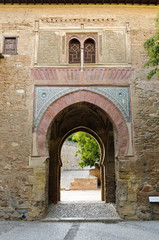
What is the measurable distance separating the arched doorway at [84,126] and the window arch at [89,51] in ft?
4.22

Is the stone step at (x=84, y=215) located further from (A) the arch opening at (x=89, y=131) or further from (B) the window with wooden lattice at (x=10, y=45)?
(B) the window with wooden lattice at (x=10, y=45)

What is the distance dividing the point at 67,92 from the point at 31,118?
1443 millimetres

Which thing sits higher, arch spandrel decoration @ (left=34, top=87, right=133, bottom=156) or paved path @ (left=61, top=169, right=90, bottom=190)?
arch spandrel decoration @ (left=34, top=87, right=133, bottom=156)

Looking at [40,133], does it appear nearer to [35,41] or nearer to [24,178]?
[24,178]

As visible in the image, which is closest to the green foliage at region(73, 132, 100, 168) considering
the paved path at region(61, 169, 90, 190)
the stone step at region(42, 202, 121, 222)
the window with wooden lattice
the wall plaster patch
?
the paved path at region(61, 169, 90, 190)

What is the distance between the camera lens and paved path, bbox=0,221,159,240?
4711 millimetres

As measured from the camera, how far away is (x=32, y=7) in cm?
754

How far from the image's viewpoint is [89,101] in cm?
671

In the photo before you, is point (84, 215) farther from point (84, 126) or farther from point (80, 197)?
point (84, 126)

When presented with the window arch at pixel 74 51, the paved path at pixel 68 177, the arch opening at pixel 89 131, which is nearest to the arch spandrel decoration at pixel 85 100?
the window arch at pixel 74 51

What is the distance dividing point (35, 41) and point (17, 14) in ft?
4.36

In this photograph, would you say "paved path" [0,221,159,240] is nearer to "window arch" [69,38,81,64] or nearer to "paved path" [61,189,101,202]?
"paved path" [61,189,101,202]

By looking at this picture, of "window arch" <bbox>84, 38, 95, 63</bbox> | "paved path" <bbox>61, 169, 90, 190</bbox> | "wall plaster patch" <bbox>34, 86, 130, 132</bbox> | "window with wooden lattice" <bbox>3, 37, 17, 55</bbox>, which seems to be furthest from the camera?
"paved path" <bbox>61, 169, 90, 190</bbox>

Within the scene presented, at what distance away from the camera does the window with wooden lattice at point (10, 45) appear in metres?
7.15
